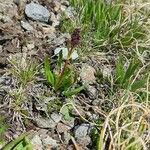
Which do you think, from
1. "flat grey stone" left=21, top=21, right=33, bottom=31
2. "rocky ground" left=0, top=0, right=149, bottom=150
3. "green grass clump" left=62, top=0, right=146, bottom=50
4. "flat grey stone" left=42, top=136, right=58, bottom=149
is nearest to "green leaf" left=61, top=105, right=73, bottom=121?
→ "rocky ground" left=0, top=0, right=149, bottom=150

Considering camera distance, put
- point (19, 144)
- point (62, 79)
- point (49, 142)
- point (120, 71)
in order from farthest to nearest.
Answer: point (120, 71)
point (62, 79)
point (49, 142)
point (19, 144)

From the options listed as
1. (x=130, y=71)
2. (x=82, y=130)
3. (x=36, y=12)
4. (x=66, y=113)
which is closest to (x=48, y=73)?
(x=66, y=113)

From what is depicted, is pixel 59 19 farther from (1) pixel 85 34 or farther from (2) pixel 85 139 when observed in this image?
(2) pixel 85 139

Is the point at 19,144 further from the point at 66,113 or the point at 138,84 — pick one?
the point at 138,84

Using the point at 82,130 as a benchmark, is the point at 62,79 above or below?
above

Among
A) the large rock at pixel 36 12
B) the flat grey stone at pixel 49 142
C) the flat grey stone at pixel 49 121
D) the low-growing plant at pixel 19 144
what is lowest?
the flat grey stone at pixel 49 142

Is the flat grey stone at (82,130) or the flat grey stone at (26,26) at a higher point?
the flat grey stone at (26,26)

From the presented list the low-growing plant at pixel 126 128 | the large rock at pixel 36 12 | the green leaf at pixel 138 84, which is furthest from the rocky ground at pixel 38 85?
the green leaf at pixel 138 84

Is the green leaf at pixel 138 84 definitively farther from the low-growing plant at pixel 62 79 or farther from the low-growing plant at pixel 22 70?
the low-growing plant at pixel 22 70
